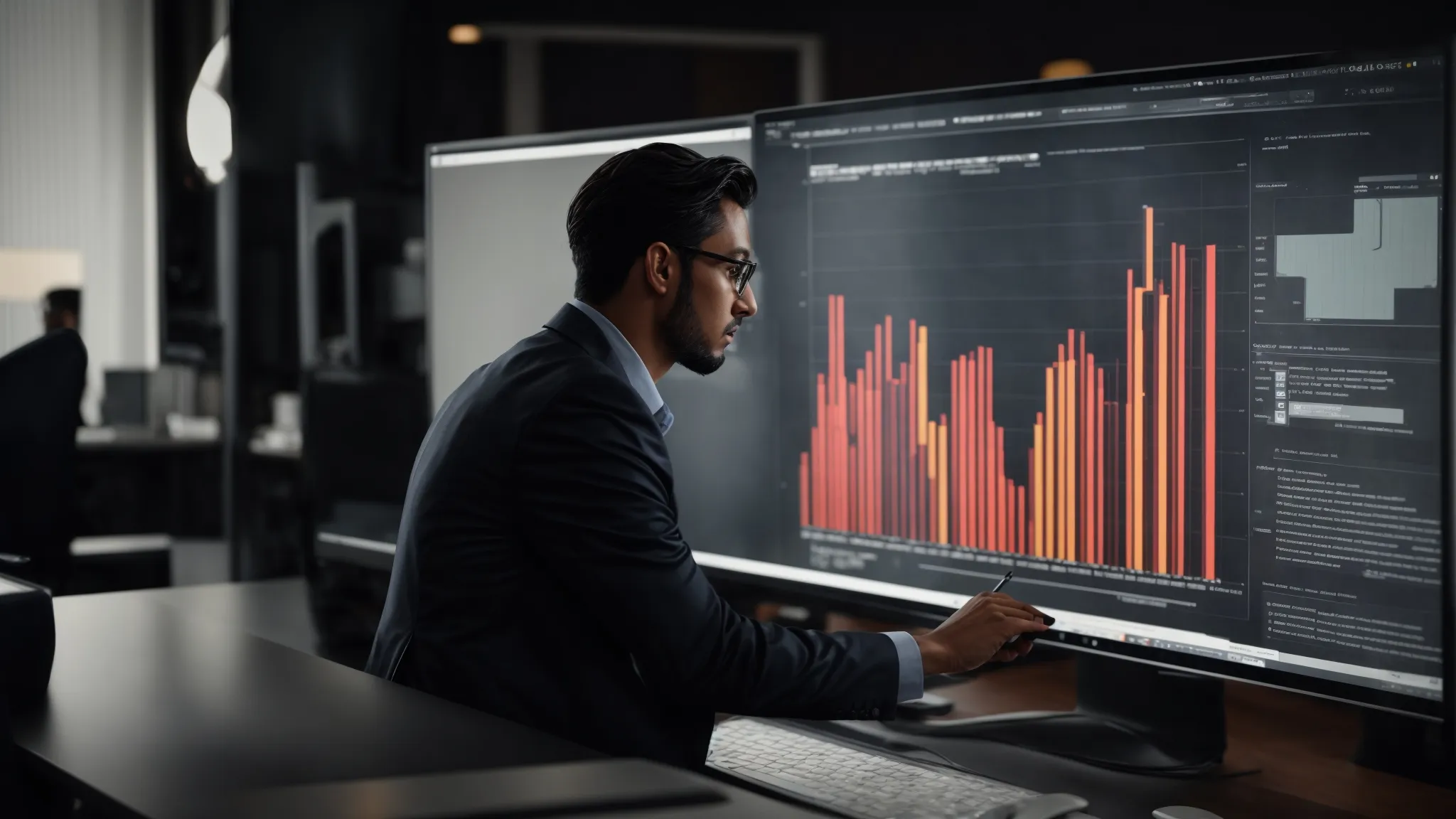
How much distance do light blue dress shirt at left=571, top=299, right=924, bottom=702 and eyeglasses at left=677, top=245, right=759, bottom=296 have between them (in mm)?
105

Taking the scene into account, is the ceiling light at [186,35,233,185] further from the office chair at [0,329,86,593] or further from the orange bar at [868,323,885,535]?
the orange bar at [868,323,885,535]

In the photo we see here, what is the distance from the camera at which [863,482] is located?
1.49m

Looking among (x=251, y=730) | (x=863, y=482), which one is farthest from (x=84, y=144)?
(x=251, y=730)

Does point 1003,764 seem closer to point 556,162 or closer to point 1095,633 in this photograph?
point 1095,633

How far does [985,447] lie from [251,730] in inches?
33.3

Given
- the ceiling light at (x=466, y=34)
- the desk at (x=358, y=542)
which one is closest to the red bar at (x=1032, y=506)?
the desk at (x=358, y=542)

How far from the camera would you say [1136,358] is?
4.17 ft

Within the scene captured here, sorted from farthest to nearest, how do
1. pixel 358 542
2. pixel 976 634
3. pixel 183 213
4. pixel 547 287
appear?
pixel 183 213 < pixel 358 542 < pixel 547 287 < pixel 976 634

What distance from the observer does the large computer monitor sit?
1.62 meters

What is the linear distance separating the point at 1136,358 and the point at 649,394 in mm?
495

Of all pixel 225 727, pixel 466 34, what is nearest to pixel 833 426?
pixel 225 727

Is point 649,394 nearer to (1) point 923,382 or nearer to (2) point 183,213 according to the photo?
(1) point 923,382

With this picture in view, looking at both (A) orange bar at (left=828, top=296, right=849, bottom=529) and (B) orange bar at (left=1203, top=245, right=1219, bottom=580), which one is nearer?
(B) orange bar at (left=1203, top=245, right=1219, bottom=580)

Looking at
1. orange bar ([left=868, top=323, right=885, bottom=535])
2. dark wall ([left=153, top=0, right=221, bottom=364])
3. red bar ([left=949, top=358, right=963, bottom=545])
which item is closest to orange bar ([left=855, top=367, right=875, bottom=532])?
orange bar ([left=868, top=323, right=885, bottom=535])
